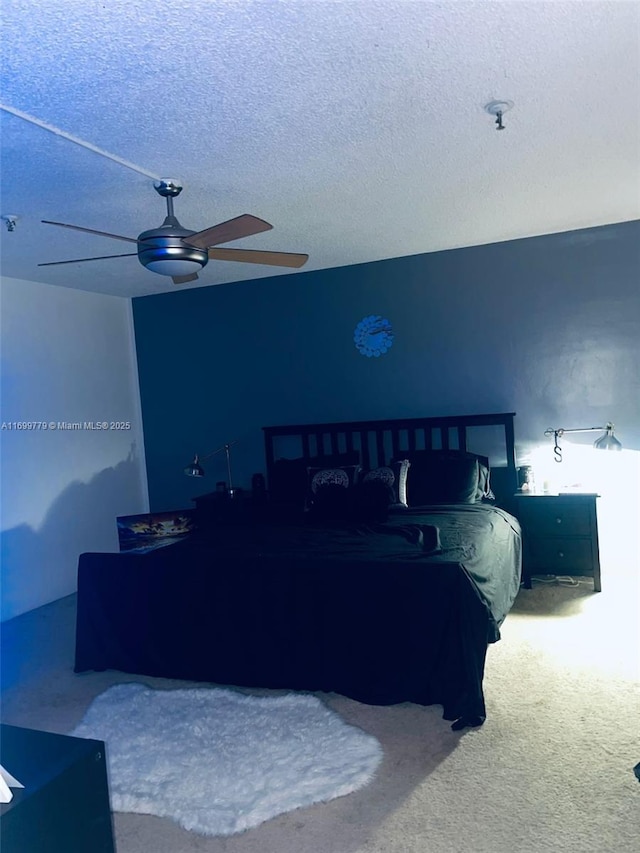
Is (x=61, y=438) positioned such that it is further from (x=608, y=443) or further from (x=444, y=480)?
(x=608, y=443)

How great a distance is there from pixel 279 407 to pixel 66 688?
8.91 feet

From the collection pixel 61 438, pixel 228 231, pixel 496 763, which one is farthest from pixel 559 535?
pixel 61 438

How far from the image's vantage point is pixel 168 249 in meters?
2.56

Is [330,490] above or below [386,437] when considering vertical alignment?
below

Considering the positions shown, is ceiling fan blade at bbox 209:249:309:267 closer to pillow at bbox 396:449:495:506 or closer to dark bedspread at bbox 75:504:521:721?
dark bedspread at bbox 75:504:521:721

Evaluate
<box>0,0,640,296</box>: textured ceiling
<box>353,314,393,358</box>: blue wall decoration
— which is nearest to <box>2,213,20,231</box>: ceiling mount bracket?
<box>0,0,640,296</box>: textured ceiling

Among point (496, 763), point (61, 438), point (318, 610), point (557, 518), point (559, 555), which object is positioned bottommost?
point (496, 763)

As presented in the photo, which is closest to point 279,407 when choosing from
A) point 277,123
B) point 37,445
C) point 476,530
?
point 37,445

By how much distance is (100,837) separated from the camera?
1.16 m

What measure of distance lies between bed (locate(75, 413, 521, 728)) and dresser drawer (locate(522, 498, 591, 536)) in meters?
0.21

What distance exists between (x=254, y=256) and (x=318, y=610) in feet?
5.37

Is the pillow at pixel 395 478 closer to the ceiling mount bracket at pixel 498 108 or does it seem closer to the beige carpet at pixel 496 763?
the beige carpet at pixel 496 763

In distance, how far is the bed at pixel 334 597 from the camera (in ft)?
8.99

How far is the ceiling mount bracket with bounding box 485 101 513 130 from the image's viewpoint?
229 centimetres
